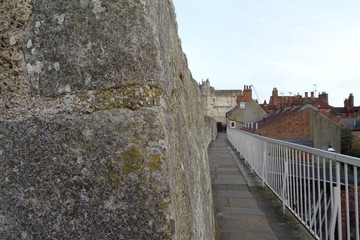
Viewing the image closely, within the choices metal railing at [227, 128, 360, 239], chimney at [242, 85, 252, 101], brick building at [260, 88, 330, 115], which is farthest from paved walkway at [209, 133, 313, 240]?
chimney at [242, 85, 252, 101]

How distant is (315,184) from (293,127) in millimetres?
17118

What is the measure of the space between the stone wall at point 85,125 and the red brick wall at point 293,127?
2094 centimetres

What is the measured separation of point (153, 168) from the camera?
1062mm

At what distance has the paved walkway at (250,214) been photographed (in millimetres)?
3352

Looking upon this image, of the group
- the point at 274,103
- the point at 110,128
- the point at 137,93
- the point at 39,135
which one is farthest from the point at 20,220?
the point at 274,103

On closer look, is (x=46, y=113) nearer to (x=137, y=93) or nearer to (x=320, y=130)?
(x=137, y=93)

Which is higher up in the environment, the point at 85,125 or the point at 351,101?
the point at 351,101

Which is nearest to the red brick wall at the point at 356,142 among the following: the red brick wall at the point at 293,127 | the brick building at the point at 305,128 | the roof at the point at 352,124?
the roof at the point at 352,124

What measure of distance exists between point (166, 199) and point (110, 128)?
0.34 m

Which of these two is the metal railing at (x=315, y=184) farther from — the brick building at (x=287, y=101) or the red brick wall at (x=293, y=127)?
the brick building at (x=287, y=101)

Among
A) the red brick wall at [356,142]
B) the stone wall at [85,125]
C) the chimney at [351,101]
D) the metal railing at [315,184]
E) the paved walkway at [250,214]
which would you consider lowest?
the red brick wall at [356,142]

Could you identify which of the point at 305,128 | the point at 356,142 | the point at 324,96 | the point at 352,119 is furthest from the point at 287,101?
the point at 305,128

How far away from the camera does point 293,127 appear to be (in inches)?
813

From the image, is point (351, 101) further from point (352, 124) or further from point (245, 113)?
point (245, 113)
